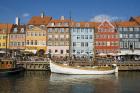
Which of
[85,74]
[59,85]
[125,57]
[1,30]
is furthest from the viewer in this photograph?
[1,30]

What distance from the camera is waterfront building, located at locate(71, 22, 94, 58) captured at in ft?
271

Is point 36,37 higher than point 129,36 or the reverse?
the reverse

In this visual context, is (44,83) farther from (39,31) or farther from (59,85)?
(39,31)

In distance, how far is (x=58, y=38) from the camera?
8338cm

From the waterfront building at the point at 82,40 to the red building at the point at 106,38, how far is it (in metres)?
1.66

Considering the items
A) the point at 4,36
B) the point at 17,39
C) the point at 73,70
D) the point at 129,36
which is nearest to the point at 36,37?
the point at 17,39

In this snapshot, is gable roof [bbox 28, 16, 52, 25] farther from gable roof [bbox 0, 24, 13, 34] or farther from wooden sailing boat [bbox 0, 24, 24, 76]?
wooden sailing boat [bbox 0, 24, 24, 76]

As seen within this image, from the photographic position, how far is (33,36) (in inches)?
3295

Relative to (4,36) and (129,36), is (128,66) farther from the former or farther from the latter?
(4,36)

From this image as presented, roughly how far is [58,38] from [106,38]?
13343 mm

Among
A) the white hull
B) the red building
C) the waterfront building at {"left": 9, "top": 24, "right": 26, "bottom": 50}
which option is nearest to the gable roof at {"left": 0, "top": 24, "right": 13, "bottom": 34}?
the waterfront building at {"left": 9, "top": 24, "right": 26, "bottom": 50}

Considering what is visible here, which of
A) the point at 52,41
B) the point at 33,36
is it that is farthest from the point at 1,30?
the point at 52,41

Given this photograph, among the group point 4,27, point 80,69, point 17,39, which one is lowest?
point 80,69

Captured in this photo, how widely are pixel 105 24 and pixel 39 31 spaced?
18.6 meters
